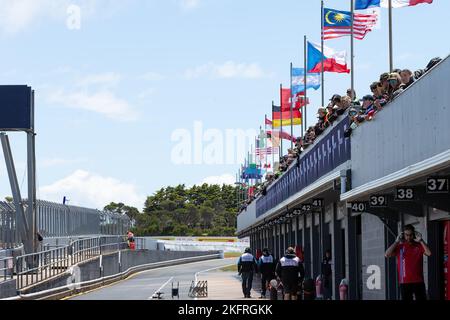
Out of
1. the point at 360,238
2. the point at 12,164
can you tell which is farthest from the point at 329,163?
the point at 12,164

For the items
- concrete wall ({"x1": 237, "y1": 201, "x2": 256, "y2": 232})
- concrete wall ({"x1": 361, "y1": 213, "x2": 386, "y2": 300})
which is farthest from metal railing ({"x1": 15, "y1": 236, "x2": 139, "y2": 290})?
concrete wall ({"x1": 361, "y1": 213, "x2": 386, "y2": 300})

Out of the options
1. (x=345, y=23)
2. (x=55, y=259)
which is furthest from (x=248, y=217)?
(x=345, y=23)

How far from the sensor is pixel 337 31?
25.3 m

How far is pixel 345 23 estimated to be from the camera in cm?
2514

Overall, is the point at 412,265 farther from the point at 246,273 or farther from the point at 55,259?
the point at 55,259

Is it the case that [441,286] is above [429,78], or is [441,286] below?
below

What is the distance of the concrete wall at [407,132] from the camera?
13281mm

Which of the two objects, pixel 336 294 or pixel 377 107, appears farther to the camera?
pixel 336 294

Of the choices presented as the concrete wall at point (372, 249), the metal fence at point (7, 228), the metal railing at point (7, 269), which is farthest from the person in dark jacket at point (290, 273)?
the metal fence at point (7, 228)

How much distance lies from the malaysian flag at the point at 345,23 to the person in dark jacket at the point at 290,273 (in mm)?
5359

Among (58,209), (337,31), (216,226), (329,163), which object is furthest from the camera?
(216,226)

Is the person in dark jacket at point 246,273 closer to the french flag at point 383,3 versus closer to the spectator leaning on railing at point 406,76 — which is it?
the french flag at point 383,3

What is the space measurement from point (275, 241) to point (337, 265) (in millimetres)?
21174
